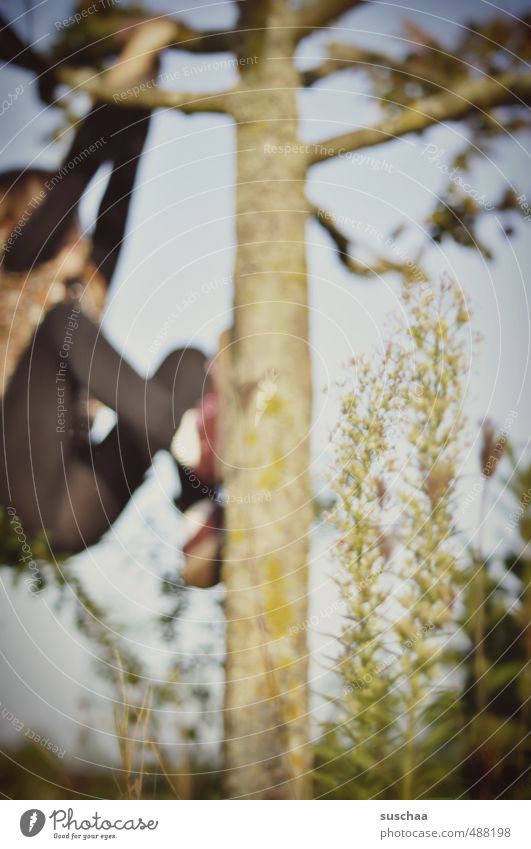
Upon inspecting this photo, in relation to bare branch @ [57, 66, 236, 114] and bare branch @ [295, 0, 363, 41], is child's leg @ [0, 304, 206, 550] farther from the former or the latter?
bare branch @ [295, 0, 363, 41]

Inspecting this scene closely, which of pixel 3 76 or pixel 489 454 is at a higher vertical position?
pixel 3 76

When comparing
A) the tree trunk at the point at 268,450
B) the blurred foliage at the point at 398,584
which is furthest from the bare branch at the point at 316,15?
the blurred foliage at the point at 398,584

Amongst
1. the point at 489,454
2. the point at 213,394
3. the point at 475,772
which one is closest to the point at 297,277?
the point at 213,394

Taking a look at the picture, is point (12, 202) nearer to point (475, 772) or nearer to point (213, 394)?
point (213, 394)

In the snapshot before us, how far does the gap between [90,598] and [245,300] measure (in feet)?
1.27

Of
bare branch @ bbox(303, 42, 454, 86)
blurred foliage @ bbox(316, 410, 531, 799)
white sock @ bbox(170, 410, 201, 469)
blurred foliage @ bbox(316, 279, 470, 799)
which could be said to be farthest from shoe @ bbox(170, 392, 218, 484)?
bare branch @ bbox(303, 42, 454, 86)

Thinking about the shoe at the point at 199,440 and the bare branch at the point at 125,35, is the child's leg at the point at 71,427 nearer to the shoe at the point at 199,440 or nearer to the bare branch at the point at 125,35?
the shoe at the point at 199,440

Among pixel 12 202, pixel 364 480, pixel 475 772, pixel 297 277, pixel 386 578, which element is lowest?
pixel 475 772

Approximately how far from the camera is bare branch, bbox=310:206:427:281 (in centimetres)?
84

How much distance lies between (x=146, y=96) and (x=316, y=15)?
227 mm

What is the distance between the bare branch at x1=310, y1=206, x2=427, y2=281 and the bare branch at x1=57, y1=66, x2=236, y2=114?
18cm

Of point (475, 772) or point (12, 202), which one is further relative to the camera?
point (12, 202)

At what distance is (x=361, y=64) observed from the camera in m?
0.86

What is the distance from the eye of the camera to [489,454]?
724 millimetres
